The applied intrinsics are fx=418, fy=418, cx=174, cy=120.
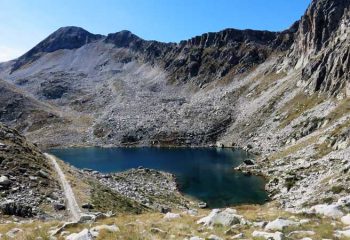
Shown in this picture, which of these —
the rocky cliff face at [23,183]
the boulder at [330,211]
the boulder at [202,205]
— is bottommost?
the boulder at [202,205]

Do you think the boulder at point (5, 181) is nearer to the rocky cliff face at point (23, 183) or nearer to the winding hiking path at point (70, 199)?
the rocky cliff face at point (23, 183)

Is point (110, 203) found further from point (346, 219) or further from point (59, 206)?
point (346, 219)

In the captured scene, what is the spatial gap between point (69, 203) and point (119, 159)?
269ft

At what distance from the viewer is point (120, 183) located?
7044 centimetres

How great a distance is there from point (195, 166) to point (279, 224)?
85.4 meters

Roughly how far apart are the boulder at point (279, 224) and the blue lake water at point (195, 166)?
46.9m

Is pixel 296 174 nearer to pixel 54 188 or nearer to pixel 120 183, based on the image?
pixel 120 183

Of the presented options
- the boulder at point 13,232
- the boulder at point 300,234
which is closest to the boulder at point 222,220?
the boulder at point 300,234

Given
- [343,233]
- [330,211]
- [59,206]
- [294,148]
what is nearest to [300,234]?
[343,233]

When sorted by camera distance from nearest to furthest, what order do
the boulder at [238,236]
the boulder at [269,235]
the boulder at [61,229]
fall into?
1. the boulder at [269,235]
2. the boulder at [238,236]
3. the boulder at [61,229]

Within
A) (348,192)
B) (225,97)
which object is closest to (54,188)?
(348,192)

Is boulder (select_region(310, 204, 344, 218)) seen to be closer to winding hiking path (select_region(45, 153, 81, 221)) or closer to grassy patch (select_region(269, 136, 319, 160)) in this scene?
winding hiking path (select_region(45, 153, 81, 221))

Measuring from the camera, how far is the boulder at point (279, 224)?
19881 millimetres

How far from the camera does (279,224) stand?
66.2 feet
